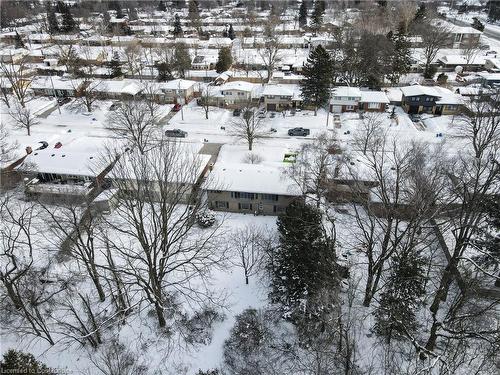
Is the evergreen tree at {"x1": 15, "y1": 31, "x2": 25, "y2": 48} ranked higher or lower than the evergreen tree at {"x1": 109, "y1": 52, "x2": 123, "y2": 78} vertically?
higher

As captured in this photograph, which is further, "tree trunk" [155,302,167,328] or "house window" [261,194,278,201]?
"house window" [261,194,278,201]

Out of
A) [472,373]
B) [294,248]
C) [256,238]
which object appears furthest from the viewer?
[256,238]

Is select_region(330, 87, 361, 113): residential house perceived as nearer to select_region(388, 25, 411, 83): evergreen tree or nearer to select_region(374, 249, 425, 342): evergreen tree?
select_region(388, 25, 411, 83): evergreen tree

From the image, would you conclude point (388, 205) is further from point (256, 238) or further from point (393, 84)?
point (393, 84)

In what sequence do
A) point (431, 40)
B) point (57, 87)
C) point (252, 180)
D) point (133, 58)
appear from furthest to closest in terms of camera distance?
point (133, 58) < point (431, 40) < point (57, 87) < point (252, 180)

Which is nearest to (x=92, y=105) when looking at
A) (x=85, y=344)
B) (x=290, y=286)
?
(x=85, y=344)

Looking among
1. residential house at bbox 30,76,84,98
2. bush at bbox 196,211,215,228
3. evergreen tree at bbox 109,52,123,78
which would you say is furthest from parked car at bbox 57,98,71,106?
bush at bbox 196,211,215,228

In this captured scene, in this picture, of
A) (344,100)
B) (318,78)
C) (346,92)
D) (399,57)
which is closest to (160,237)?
(318,78)

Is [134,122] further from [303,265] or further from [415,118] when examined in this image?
[415,118]
